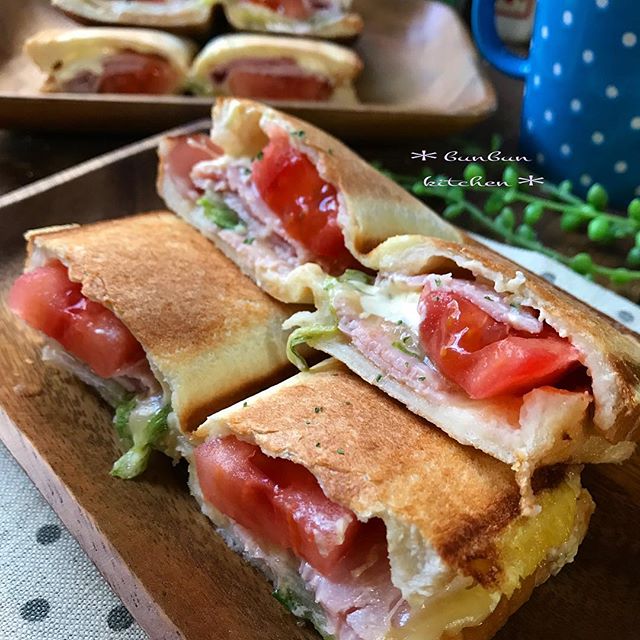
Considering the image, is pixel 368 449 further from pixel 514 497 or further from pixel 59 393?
pixel 59 393

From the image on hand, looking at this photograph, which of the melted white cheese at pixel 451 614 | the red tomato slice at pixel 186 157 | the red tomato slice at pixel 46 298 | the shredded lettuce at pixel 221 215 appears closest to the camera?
the melted white cheese at pixel 451 614

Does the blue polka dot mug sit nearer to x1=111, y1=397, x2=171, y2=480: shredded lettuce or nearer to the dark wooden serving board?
the dark wooden serving board

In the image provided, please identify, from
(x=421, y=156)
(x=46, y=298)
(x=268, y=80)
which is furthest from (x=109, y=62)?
(x=46, y=298)

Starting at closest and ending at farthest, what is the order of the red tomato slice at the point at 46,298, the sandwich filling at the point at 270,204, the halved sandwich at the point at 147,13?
the red tomato slice at the point at 46,298, the sandwich filling at the point at 270,204, the halved sandwich at the point at 147,13

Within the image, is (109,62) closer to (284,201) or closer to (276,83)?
(276,83)

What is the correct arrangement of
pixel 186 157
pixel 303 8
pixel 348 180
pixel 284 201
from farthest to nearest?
1. pixel 303 8
2. pixel 186 157
3. pixel 284 201
4. pixel 348 180

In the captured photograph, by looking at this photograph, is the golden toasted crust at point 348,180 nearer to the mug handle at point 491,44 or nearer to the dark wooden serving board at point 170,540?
the dark wooden serving board at point 170,540

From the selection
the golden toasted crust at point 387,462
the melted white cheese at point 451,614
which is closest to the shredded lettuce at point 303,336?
the golden toasted crust at point 387,462
